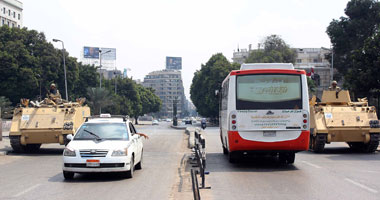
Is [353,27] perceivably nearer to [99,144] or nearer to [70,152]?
[99,144]

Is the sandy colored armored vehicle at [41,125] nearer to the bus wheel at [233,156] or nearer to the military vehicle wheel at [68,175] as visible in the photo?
the bus wheel at [233,156]

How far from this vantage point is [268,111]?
539 inches

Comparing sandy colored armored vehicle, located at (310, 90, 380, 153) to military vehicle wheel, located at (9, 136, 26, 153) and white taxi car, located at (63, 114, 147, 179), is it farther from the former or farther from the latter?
military vehicle wheel, located at (9, 136, 26, 153)

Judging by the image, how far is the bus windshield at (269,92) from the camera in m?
13.8

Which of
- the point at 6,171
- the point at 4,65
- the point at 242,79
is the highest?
the point at 4,65

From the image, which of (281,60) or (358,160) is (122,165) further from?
(281,60)

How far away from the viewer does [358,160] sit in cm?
1630

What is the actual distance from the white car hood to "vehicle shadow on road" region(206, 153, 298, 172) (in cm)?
288

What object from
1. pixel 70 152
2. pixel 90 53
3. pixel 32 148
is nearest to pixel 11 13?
pixel 90 53

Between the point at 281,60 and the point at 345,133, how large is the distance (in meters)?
61.1

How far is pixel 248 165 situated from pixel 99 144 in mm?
4978

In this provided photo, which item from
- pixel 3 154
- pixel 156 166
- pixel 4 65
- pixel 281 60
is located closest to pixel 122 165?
pixel 156 166

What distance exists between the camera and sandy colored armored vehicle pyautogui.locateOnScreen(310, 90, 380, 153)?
1869 centimetres

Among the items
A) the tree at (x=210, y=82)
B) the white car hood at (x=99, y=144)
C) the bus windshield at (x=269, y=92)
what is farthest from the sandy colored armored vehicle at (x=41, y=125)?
the tree at (x=210, y=82)
